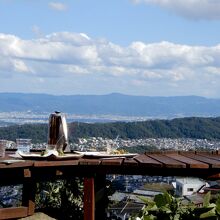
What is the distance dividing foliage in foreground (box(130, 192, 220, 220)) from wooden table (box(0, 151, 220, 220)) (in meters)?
0.65

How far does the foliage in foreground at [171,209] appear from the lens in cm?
262

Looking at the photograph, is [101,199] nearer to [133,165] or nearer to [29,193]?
[29,193]

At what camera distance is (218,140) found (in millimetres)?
80750

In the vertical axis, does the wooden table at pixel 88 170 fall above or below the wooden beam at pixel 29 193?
above

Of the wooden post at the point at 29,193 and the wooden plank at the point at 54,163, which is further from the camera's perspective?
the wooden post at the point at 29,193

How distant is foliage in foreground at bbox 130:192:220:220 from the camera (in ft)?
8.59

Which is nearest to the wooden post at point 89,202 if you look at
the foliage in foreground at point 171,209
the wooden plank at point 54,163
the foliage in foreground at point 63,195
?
the wooden plank at point 54,163

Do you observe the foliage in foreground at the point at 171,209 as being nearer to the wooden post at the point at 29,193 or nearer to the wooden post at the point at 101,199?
the wooden post at the point at 29,193

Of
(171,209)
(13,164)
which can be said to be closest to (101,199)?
(13,164)

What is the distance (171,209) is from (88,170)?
1.06 m

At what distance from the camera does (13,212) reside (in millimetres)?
3572

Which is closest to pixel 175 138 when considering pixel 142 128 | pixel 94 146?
pixel 142 128

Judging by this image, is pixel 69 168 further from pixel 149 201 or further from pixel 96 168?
pixel 149 201

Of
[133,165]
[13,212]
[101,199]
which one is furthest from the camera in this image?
[101,199]
